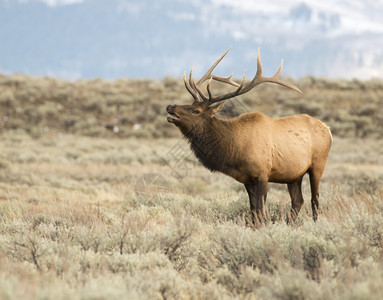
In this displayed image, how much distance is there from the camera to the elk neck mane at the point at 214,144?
6812mm

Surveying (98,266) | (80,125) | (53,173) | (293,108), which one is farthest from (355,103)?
(98,266)

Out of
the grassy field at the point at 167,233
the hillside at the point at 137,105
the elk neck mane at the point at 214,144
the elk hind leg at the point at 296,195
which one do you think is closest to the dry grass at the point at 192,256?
the grassy field at the point at 167,233

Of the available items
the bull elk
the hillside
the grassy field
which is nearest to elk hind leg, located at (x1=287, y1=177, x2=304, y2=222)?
the bull elk

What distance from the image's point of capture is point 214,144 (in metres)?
6.93

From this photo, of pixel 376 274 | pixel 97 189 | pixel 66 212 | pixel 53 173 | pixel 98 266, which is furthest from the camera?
pixel 53 173

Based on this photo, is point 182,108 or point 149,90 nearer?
point 182,108

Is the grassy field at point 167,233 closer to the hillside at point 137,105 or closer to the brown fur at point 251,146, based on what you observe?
the brown fur at point 251,146

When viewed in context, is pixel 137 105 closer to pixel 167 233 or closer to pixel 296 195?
pixel 296 195

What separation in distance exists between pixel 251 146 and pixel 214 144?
1.87ft

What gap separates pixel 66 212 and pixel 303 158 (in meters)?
3.89

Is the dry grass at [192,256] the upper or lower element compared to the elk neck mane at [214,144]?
lower

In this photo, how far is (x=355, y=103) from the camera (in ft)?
100

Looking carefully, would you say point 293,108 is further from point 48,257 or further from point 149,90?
point 48,257

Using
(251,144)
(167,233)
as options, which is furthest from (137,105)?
(167,233)
